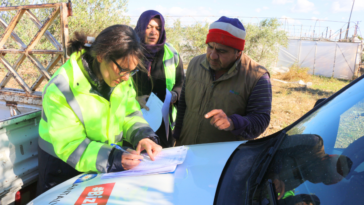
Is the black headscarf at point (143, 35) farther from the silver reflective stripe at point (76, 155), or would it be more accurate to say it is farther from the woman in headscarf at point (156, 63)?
the silver reflective stripe at point (76, 155)

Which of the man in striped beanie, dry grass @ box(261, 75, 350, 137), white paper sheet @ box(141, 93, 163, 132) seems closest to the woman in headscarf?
white paper sheet @ box(141, 93, 163, 132)

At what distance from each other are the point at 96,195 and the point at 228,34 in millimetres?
1462

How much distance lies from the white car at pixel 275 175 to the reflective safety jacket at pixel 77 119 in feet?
0.48

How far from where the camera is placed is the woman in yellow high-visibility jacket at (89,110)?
1.41m

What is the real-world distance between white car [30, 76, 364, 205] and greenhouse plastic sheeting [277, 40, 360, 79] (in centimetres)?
1633

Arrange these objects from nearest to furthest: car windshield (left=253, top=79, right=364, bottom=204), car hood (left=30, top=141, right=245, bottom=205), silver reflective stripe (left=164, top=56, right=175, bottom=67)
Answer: car windshield (left=253, top=79, right=364, bottom=204) < car hood (left=30, top=141, right=245, bottom=205) < silver reflective stripe (left=164, top=56, right=175, bottom=67)

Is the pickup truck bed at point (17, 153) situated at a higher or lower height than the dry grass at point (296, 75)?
higher

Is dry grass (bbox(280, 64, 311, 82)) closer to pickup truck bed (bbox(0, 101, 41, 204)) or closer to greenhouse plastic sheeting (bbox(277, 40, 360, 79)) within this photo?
greenhouse plastic sheeting (bbox(277, 40, 360, 79))

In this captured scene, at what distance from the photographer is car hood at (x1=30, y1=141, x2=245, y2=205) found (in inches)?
44.9

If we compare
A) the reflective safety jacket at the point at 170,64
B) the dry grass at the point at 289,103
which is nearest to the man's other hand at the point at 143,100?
the reflective safety jacket at the point at 170,64

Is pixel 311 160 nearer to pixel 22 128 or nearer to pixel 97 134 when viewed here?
pixel 97 134

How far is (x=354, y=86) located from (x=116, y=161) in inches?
57.2

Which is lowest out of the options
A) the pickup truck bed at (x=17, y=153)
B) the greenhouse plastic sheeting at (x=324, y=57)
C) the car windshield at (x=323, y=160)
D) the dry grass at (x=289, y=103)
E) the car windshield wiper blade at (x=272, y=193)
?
the dry grass at (x=289, y=103)

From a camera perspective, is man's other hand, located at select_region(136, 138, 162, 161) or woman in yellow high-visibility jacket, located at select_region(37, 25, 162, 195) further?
man's other hand, located at select_region(136, 138, 162, 161)
